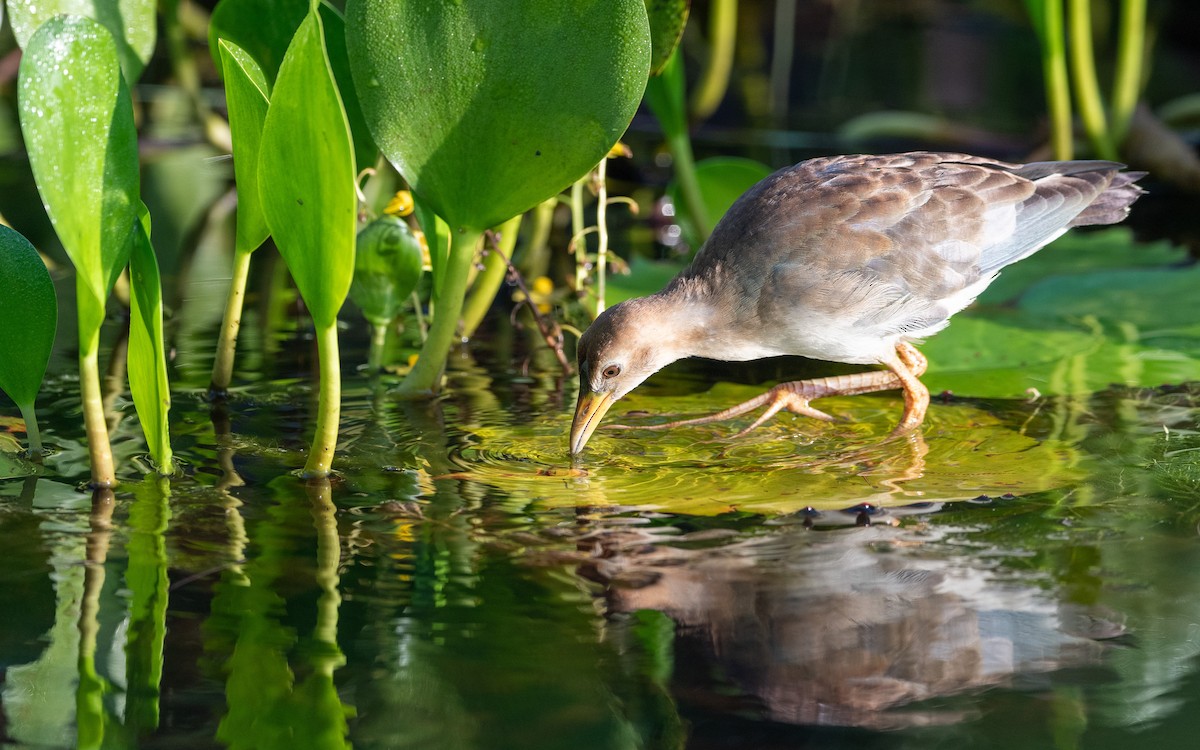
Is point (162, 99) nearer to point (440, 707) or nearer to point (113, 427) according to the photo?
point (113, 427)

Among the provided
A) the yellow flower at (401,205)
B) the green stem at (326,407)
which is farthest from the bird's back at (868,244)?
the green stem at (326,407)

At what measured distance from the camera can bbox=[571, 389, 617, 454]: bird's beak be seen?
352 centimetres

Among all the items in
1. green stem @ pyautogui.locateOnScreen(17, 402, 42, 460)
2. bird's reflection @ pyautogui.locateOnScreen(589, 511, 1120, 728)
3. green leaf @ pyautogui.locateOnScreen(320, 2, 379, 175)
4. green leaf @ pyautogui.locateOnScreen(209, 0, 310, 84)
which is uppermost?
green leaf @ pyautogui.locateOnScreen(209, 0, 310, 84)

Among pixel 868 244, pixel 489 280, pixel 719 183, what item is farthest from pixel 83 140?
pixel 719 183

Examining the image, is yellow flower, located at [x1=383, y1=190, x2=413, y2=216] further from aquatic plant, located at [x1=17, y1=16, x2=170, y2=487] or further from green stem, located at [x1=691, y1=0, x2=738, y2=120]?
green stem, located at [x1=691, y1=0, x2=738, y2=120]

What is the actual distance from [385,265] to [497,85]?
85 centimetres

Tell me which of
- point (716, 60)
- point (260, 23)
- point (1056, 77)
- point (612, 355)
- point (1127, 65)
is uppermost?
point (716, 60)

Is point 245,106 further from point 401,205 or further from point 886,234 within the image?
point 886,234

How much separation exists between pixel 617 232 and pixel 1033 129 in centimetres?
278

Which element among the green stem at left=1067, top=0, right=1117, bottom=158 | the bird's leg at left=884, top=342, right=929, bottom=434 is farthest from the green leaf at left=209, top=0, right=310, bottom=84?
the green stem at left=1067, top=0, right=1117, bottom=158

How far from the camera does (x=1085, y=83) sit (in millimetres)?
6543

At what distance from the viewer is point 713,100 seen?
8117mm

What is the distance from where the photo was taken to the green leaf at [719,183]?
562cm

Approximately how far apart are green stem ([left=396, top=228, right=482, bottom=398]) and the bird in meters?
0.35
